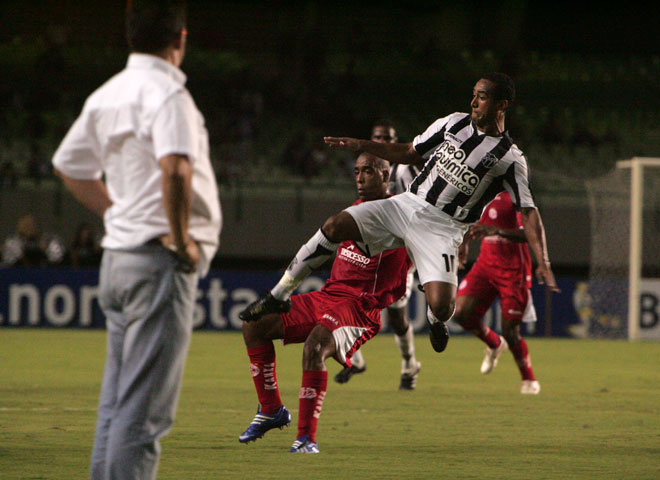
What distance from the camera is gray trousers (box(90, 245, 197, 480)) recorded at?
3.40 metres

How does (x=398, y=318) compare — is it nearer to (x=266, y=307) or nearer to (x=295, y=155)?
(x=266, y=307)

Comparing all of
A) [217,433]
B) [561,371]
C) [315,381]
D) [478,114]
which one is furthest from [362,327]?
[561,371]

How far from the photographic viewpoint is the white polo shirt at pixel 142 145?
3.32m

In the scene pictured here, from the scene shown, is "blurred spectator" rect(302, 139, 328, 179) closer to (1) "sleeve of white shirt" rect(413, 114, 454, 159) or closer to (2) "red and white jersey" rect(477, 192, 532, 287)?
(2) "red and white jersey" rect(477, 192, 532, 287)

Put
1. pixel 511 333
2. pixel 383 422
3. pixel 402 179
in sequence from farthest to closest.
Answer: pixel 402 179 → pixel 511 333 → pixel 383 422

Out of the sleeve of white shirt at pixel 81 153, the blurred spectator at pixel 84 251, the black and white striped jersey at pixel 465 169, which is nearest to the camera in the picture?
the sleeve of white shirt at pixel 81 153

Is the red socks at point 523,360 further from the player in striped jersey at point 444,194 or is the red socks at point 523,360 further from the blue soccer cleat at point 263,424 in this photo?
the blue soccer cleat at point 263,424

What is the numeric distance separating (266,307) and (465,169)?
1.82 metres

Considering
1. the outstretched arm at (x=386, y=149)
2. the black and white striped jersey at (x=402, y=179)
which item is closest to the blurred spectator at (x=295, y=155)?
the black and white striped jersey at (x=402, y=179)

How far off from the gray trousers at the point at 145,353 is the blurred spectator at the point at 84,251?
13189mm

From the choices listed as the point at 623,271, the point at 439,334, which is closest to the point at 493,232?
the point at 439,334

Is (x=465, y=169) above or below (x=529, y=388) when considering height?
above

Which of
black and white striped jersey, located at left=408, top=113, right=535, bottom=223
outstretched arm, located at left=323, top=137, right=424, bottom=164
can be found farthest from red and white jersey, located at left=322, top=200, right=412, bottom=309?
outstretched arm, located at left=323, top=137, right=424, bottom=164

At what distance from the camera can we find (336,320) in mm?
6035
